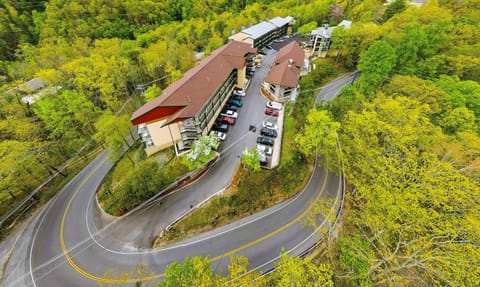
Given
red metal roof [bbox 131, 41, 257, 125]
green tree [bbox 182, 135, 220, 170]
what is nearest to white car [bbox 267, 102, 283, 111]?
red metal roof [bbox 131, 41, 257, 125]

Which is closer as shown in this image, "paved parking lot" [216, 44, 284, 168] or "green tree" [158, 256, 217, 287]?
"green tree" [158, 256, 217, 287]

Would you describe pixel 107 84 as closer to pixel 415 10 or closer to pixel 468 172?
pixel 468 172

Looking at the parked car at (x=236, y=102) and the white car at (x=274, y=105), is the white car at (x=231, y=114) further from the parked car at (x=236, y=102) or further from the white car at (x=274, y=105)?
the white car at (x=274, y=105)

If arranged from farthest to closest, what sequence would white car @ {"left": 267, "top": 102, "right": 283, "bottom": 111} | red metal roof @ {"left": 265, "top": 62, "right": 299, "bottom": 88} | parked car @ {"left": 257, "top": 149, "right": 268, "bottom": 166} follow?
1. white car @ {"left": 267, "top": 102, "right": 283, "bottom": 111}
2. red metal roof @ {"left": 265, "top": 62, "right": 299, "bottom": 88}
3. parked car @ {"left": 257, "top": 149, "right": 268, "bottom": 166}

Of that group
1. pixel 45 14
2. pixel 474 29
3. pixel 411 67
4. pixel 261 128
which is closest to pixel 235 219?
pixel 261 128

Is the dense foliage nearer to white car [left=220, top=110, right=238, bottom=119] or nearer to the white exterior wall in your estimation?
the white exterior wall

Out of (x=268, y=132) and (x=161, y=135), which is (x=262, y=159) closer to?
(x=268, y=132)

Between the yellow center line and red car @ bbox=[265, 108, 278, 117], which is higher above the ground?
red car @ bbox=[265, 108, 278, 117]

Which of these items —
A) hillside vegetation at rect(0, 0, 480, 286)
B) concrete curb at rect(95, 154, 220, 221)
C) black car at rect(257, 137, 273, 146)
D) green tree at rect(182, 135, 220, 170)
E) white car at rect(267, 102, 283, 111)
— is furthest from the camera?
white car at rect(267, 102, 283, 111)
